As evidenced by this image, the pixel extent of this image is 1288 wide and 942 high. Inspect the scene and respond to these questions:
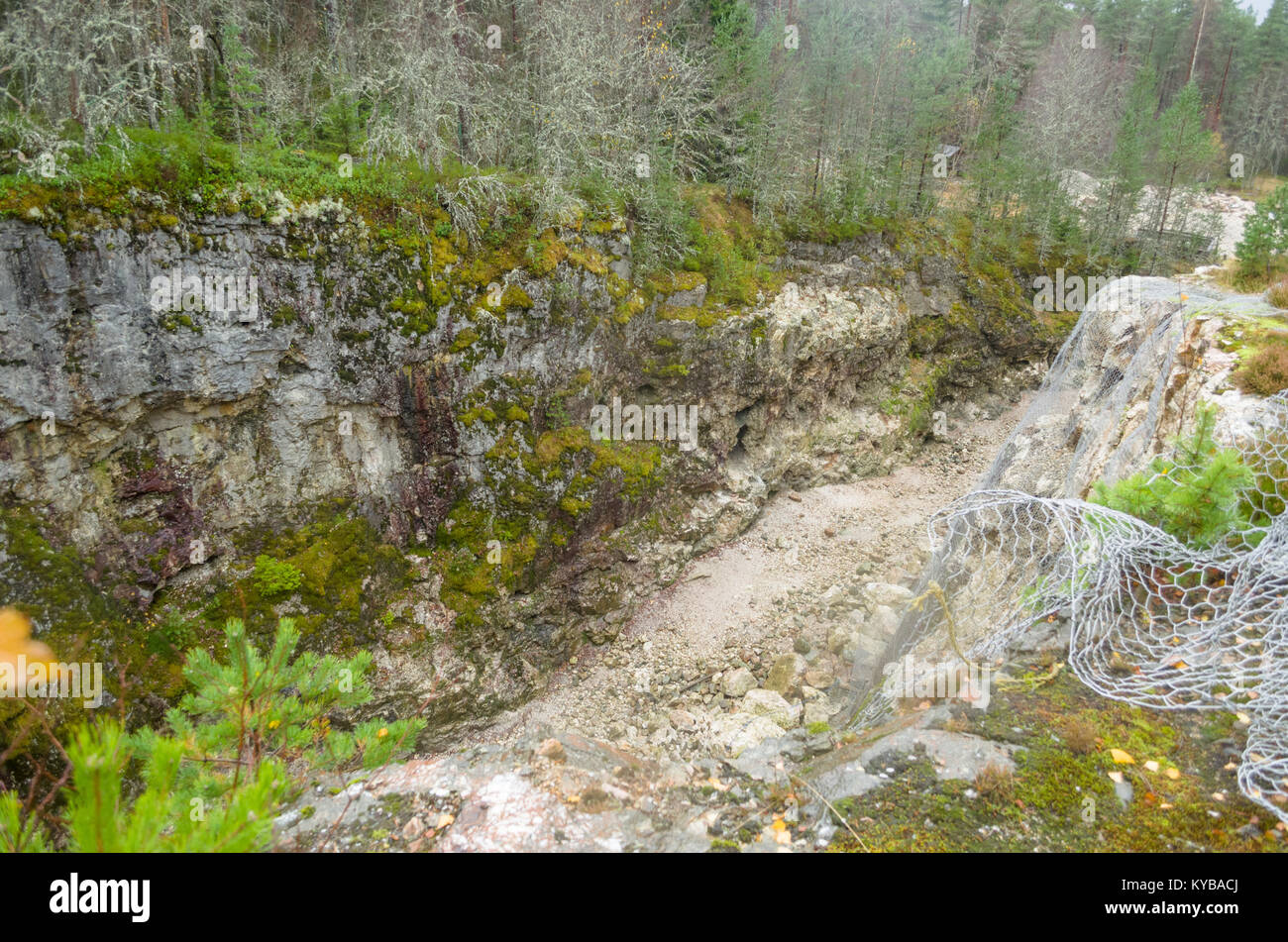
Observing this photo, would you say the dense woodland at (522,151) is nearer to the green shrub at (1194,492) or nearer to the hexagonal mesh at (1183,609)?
the green shrub at (1194,492)

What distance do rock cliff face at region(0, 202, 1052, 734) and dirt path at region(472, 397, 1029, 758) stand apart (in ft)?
2.16

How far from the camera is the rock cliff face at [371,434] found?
9570mm

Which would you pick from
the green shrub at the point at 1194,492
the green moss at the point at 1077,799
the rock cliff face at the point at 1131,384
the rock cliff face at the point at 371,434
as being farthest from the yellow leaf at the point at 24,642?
the rock cliff face at the point at 1131,384

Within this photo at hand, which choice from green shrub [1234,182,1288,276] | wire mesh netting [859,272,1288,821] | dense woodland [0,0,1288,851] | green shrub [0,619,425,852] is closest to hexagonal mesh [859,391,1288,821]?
wire mesh netting [859,272,1288,821]

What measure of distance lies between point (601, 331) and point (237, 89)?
26.6ft

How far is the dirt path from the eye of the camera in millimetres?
12242

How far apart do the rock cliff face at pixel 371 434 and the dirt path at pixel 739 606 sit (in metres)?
0.66

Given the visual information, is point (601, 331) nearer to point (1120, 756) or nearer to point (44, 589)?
point (44, 589)

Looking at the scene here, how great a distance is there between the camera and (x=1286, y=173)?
3256 cm

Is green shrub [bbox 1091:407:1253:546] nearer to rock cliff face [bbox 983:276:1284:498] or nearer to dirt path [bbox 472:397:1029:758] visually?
rock cliff face [bbox 983:276:1284:498]

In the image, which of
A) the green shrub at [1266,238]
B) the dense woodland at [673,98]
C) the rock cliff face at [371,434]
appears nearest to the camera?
the rock cliff face at [371,434]

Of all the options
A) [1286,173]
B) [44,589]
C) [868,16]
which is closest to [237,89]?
[44,589]

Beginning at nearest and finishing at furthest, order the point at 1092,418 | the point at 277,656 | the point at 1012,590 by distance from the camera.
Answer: the point at 277,656 → the point at 1012,590 → the point at 1092,418

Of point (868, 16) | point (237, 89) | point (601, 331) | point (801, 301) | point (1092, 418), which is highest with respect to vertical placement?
point (868, 16)
